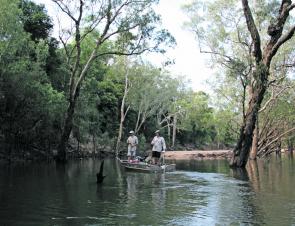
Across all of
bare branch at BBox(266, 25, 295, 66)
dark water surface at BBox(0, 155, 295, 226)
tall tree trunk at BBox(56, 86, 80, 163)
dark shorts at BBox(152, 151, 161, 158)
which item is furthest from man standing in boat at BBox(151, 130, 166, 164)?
tall tree trunk at BBox(56, 86, 80, 163)

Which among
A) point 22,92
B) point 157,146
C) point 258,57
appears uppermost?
point 258,57

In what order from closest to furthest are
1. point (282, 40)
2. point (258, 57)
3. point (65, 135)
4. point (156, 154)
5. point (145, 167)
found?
1. point (145, 167)
2. point (156, 154)
3. point (282, 40)
4. point (258, 57)
5. point (65, 135)

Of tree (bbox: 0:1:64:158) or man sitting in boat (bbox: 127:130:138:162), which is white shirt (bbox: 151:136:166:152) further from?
tree (bbox: 0:1:64:158)

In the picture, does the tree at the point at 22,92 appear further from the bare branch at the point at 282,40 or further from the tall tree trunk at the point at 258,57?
the bare branch at the point at 282,40

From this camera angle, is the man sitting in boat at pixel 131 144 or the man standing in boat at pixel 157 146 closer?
the man standing in boat at pixel 157 146

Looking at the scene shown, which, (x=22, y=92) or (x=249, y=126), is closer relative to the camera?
(x=249, y=126)

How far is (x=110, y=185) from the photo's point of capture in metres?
16.1

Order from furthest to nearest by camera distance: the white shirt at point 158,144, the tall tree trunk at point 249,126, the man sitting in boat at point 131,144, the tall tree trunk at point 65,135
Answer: the tall tree trunk at point 65,135 < the tall tree trunk at point 249,126 < the man sitting in boat at point 131,144 < the white shirt at point 158,144

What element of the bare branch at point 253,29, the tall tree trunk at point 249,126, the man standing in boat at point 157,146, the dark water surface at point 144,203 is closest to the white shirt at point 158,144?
the man standing in boat at point 157,146

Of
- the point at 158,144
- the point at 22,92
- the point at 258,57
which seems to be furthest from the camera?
the point at 22,92

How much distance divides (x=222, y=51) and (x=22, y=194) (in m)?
26.0

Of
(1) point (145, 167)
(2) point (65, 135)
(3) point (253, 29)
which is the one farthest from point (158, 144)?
(2) point (65, 135)

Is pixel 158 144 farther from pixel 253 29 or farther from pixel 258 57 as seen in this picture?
pixel 253 29

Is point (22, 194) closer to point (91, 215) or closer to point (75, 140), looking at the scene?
point (91, 215)
